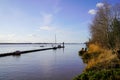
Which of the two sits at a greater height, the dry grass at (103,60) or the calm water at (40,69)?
the dry grass at (103,60)

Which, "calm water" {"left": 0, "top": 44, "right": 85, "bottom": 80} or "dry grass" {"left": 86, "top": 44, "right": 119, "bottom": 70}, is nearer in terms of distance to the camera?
"dry grass" {"left": 86, "top": 44, "right": 119, "bottom": 70}

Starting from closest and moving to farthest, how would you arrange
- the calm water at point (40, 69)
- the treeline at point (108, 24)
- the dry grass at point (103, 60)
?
the dry grass at point (103, 60), the calm water at point (40, 69), the treeline at point (108, 24)

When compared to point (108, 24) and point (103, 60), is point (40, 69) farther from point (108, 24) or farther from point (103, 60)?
point (108, 24)

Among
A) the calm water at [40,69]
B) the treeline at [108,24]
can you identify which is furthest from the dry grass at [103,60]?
the treeline at [108,24]

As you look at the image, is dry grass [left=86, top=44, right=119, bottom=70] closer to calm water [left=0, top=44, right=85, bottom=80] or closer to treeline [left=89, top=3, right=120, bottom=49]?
calm water [left=0, top=44, right=85, bottom=80]

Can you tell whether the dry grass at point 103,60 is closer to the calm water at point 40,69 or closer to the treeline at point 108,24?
the calm water at point 40,69

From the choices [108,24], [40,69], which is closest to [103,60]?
[40,69]

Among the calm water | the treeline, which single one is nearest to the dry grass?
the calm water

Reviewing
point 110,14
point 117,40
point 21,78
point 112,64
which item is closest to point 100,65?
point 112,64

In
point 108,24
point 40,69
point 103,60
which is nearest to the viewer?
point 103,60

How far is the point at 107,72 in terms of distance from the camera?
12188mm

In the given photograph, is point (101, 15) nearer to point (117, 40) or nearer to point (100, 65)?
point (117, 40)

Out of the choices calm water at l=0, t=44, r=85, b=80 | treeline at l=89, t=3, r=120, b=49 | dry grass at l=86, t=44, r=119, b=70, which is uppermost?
treeline at l=89, t=3, r=120, b=49

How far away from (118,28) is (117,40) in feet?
17.1
